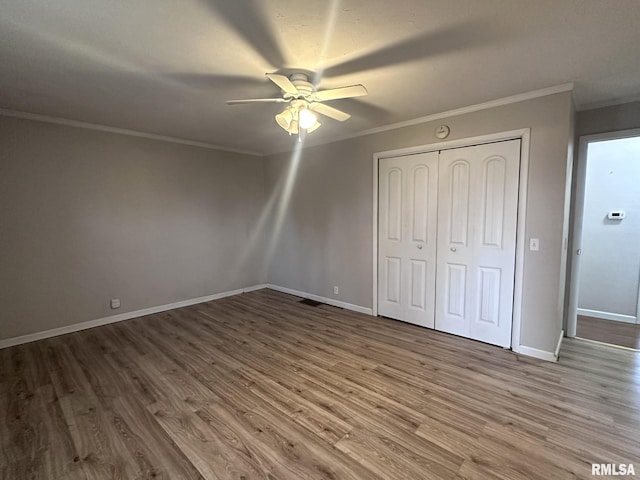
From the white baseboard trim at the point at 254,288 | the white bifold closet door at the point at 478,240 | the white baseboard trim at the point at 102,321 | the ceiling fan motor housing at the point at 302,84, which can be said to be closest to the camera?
the ceiling fan motor housing at the point at 302,84

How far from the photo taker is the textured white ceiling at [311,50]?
1.56 metres

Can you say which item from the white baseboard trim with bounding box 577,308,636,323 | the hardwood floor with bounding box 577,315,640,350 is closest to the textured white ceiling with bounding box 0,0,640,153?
the hardwood floor with bounding box 577,315,640,350

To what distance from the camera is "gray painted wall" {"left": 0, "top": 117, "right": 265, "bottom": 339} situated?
3172 millimetres

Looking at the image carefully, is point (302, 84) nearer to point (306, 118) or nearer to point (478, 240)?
point (306, 118)

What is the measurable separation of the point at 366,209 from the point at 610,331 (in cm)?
339

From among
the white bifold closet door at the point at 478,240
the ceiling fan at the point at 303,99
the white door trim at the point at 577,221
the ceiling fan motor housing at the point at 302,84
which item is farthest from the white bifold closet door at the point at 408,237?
the ceiling fan motor housing at the point at 302,84

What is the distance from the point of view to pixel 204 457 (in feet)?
5.54

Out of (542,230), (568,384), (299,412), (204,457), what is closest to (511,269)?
(542,230)

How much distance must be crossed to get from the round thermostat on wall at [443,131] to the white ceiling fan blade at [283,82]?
1.88m

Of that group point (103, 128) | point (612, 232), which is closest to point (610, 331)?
point (612, 232)

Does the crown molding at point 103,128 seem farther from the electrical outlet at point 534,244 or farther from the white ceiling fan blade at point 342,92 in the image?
the electrical outlet at point 534,244

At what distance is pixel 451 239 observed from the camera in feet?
10.8

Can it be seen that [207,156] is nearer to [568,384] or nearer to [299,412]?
[299,412]

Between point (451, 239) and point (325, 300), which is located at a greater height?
point (451, 239)
